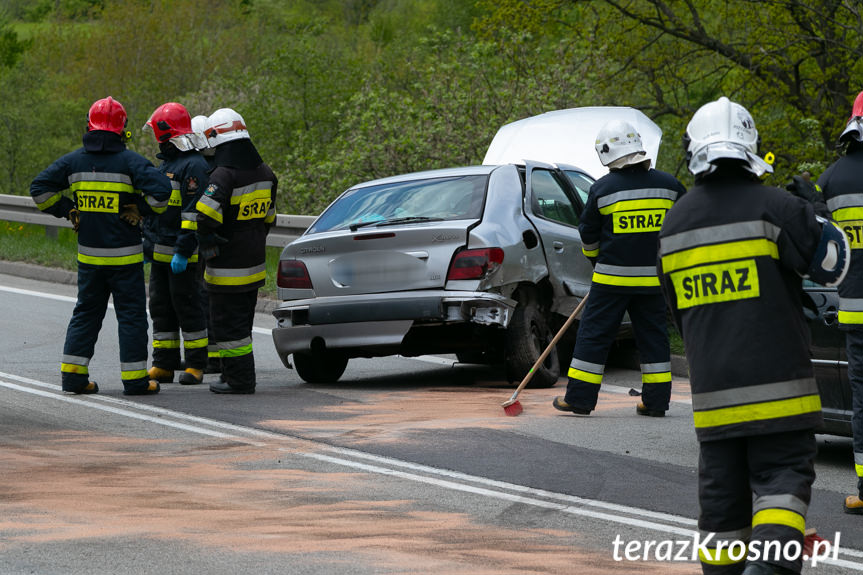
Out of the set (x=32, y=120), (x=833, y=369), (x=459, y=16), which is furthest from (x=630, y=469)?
(x=459, y=16)

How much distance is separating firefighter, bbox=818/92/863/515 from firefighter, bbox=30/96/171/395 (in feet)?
15.8

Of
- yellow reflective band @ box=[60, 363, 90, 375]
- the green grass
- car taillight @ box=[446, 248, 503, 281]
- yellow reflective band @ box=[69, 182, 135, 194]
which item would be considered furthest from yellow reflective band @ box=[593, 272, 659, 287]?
the green grass

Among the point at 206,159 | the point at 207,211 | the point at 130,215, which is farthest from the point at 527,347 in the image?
the point at 130,215

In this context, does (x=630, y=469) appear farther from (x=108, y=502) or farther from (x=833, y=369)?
(x=108, y=502)

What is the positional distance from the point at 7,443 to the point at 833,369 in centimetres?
457

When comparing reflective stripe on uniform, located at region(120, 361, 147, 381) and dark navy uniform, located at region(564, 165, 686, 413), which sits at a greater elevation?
dark navy uniform, located at region(564, 165, 686, 413)

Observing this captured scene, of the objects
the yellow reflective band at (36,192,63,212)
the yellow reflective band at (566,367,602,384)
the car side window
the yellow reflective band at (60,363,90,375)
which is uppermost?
the car side window

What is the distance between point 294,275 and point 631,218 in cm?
260

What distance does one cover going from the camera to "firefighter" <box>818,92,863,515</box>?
19.2 feet

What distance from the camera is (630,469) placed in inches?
259

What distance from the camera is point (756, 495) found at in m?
3.87

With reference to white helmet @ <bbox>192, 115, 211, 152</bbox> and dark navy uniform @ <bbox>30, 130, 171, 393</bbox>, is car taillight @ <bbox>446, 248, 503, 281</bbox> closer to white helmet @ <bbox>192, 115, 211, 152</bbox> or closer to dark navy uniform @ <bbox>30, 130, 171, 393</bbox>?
dark navy uniform @ <bbox>30, 130, 171, 393</bbox>

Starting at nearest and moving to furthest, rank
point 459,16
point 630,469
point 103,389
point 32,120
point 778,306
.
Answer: point 778,306, point 630,469, point 103,389, point 32,120, point 459,16

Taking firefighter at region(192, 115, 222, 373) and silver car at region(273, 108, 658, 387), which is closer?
silver car at region(273, 108, 658, 387)
